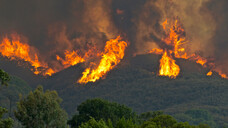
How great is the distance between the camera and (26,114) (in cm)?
11362

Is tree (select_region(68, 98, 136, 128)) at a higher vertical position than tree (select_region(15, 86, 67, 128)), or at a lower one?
higher

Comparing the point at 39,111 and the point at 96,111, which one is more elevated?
the point at 96,111

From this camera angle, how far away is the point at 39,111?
116 metres

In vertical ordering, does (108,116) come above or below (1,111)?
above

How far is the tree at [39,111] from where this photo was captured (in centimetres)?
11362

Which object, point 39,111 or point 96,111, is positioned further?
point 96,111

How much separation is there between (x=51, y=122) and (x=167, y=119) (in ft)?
118

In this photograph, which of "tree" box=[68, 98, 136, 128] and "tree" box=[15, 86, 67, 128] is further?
"tree" box=[68, 98, 136, 128]

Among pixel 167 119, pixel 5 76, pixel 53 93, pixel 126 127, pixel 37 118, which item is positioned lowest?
pixel 126 127

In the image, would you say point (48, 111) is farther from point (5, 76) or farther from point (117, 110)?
point (5, 76)

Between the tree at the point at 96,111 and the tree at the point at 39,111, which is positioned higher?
the tree at the point at 96,111

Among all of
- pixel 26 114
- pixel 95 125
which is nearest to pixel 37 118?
pixel 26 114

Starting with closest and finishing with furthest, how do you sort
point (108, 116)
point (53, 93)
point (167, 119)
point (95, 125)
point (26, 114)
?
point (95, 125) < point (167, 119) < point (26, 114) < point (53, 93) < point (108, 116)

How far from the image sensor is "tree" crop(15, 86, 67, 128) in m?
114
